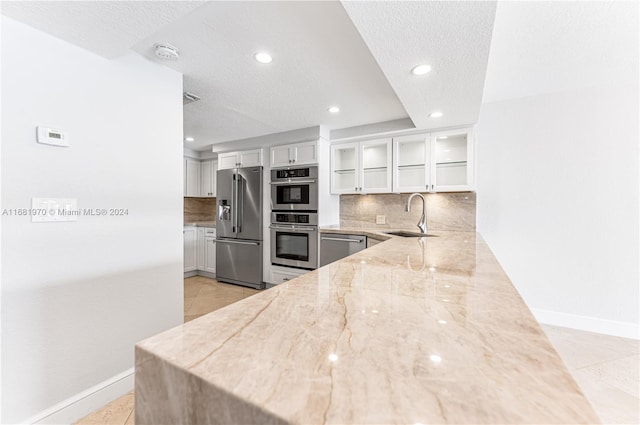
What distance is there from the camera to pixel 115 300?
5.69 feet

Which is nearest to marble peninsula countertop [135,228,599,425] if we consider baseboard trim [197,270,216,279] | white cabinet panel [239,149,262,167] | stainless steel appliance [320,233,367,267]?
stainless steel appliance [320,233,367,267]

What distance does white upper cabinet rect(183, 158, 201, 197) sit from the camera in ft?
15.9

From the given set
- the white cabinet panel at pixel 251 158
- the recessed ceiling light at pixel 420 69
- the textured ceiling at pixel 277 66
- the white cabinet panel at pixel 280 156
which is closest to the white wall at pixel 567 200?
the textured ceiling at pixel 277 66

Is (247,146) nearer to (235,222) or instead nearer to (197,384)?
(235,222)

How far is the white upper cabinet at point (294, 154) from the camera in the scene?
363 cm

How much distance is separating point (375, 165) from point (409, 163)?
1.46ft

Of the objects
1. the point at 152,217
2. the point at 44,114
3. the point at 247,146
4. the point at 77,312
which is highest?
the point at 247,146

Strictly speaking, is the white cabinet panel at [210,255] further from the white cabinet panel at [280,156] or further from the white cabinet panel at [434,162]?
the white cabinet panel at [434,162]

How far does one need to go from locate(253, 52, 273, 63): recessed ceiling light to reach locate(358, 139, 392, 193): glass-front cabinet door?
1880 mm

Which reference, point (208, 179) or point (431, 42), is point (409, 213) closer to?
point (431, 42)

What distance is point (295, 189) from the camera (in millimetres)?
3758

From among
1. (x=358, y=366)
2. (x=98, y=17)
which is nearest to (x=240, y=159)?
(x=98, y=17)

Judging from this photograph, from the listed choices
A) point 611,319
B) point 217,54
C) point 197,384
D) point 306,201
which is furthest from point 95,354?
point 611,319

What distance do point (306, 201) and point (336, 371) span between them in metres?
3.27
